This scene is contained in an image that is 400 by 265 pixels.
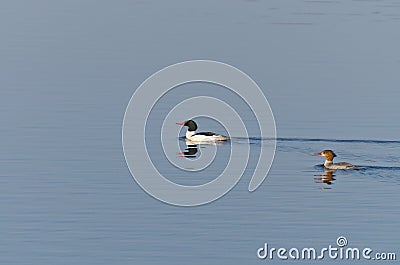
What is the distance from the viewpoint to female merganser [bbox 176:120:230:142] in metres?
18.7

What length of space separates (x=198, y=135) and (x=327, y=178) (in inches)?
129

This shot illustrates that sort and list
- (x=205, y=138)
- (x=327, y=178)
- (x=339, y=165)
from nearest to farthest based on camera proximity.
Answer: (x=327, y=178), (x=339, y=165), (x=205, y=138)

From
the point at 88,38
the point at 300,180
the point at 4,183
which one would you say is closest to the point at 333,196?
the point at 300,180

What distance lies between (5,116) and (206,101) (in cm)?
334

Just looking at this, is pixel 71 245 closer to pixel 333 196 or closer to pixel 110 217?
pixel 110 217

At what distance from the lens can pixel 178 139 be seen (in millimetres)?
19375

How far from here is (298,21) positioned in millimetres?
28484

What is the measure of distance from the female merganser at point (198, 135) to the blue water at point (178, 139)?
0.85ft

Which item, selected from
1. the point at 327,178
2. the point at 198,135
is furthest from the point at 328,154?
the point at 198,135

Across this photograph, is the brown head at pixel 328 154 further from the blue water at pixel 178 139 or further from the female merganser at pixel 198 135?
the female merganser at pixel 198 135

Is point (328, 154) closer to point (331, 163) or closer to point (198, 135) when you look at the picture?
point (331, 163)

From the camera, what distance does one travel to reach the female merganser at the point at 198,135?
1867 centimetres

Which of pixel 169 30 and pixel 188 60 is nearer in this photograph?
pixel 188 60

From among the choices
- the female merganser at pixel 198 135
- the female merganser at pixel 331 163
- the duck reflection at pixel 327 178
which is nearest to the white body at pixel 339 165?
the female merganser at pixel 331 163
